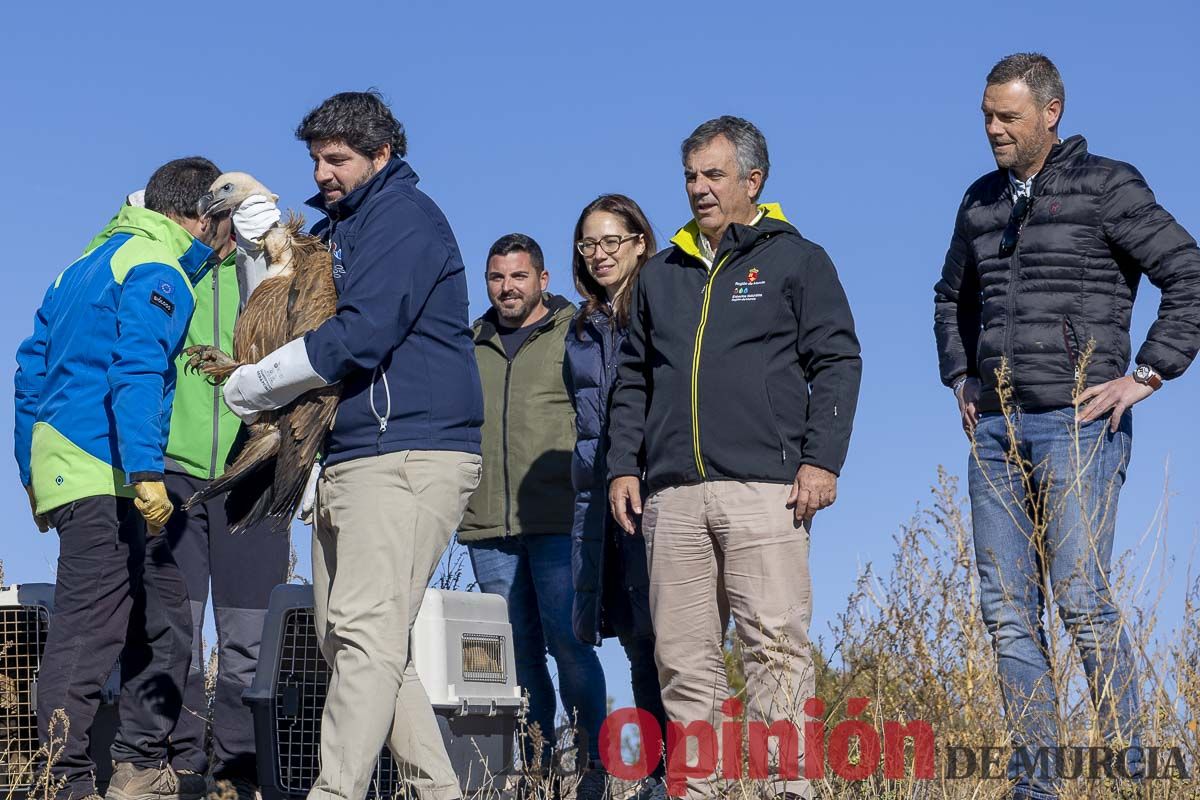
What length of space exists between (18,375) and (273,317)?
1.71m

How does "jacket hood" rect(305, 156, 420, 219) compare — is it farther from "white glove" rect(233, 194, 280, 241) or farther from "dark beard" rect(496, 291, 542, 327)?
"dark beard" rect(496, 291, 542, 327)

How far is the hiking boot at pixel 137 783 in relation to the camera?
5.52 metres

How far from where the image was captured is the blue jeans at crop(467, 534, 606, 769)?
593cm

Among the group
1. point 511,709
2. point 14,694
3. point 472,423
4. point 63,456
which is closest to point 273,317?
point 472,423

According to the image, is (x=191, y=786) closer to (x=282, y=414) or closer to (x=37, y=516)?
(x=37, y=516)

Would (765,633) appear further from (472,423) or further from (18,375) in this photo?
(18,375)

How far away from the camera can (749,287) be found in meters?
4.71

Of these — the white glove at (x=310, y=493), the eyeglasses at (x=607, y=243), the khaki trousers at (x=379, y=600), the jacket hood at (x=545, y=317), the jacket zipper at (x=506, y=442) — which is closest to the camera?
the khaki trousers at (x=379, y=600)

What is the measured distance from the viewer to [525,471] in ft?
20.5

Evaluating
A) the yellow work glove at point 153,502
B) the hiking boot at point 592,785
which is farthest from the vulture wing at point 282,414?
the hiking boot at point 592,785

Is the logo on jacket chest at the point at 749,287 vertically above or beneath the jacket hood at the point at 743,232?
beneath

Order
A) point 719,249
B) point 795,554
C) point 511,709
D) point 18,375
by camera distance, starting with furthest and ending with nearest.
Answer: point 18,375 < point 511,709 < point 719,249 < point 795,554

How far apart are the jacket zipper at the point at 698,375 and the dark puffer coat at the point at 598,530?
1.95 ft

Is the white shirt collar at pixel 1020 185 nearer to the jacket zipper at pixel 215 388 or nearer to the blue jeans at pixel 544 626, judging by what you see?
the blue jeans at pixel 544 626
